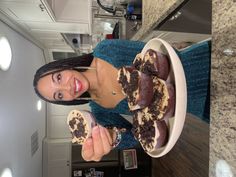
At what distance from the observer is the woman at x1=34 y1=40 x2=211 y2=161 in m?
0.65

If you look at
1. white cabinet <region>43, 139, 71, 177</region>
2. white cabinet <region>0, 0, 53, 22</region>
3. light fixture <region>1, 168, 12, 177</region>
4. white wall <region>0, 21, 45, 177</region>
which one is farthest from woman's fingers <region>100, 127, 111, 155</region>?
white cabinet <region>43, 139, 71, 177</region>

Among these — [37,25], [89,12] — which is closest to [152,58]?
[89,12]

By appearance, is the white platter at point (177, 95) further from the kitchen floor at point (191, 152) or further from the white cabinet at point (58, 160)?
the white cabinet at point (58, 160)

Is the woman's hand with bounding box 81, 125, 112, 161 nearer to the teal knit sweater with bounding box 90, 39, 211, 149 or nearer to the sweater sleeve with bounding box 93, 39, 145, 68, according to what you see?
the teal knit sweater with bounding box 90, 39, 211, 149

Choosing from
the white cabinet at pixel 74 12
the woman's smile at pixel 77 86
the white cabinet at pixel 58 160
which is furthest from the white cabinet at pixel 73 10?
the white cabinet at pixel 58 160

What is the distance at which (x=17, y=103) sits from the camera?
2352 mm

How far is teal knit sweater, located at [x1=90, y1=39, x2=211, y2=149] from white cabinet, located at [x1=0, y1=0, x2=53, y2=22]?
0.99 metres

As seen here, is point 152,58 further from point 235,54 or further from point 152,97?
point 235,54

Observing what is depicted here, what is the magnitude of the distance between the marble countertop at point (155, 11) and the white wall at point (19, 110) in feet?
3.97

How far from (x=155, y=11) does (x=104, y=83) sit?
62cm

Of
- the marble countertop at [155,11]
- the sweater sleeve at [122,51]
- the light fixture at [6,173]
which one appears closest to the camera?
the sweater sleeve at [122,51]

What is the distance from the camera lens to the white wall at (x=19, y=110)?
198 centimetres

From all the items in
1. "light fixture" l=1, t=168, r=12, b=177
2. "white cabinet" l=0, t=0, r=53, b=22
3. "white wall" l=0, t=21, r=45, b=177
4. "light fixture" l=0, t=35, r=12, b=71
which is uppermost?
"white cabinet" l=0, t=0, r=53, b=22

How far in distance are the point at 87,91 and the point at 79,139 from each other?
270 millimetres
